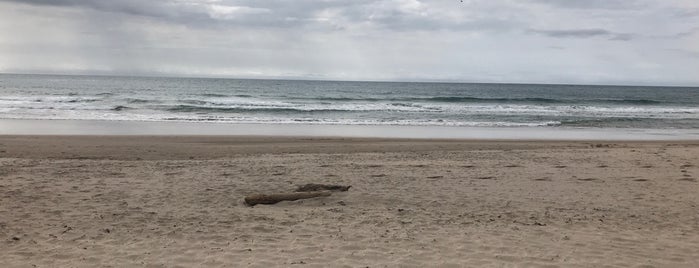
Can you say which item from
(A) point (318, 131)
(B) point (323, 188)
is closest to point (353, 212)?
(B) point (323, 188)

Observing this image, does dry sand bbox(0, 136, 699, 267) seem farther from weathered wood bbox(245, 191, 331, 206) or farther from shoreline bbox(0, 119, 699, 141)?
shoreline bbox(0, 119, 699, 141)

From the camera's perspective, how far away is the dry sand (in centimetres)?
489

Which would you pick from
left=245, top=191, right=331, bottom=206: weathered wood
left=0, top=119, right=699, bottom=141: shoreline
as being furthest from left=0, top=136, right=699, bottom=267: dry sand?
left=0, top=119, right=699, bottom=141: shoreline

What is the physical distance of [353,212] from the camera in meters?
6.62

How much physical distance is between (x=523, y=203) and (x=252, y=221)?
12.6 feet

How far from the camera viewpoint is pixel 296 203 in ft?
23.1

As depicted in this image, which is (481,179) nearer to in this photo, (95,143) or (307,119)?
(95,143)

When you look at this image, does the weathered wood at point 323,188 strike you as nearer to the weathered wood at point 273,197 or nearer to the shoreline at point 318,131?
the weathered wood at point 273,197

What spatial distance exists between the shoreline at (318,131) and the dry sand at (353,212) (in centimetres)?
648

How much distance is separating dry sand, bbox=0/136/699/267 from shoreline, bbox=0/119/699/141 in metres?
6.48

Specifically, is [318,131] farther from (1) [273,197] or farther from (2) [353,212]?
(2) [353,212]

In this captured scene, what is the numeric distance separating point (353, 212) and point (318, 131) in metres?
13.7

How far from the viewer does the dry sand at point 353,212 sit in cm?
489

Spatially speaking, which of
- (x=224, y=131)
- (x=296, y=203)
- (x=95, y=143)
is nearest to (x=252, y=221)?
(x=296, y=203)
